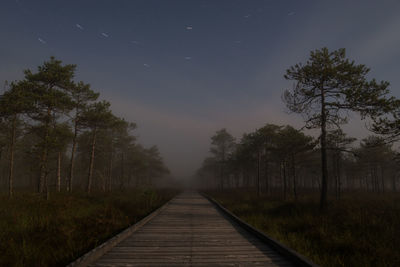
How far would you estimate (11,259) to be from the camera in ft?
13.7

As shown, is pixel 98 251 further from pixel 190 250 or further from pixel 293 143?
pixel 293 143

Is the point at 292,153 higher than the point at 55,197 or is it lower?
higher

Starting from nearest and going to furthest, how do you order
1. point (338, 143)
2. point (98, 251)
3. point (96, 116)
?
point (98, 251) < point (96, 116) < point (338, 143)

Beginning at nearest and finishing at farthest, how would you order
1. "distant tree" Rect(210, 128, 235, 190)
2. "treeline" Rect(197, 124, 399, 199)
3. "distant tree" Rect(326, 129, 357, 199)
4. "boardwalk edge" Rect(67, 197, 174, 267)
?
"boardwalk edge" Rect(67, 197, 174, 267) → "distant tree" Rect(326, 129, 357, 199) → "treeline" Rect(197, 124, 399, 199) → "distant tree" Rect(210, 128, 235, 190)

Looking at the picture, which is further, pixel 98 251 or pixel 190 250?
pixel 190 250

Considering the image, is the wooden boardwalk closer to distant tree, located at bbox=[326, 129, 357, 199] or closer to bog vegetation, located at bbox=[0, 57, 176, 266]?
bog vegetation, located at bbox=[0, 57, 176, 266]

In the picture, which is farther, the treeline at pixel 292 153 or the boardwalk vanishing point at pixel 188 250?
the treeline at pixel 292 153

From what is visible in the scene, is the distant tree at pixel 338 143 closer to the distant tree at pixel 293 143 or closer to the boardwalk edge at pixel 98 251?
the distant tree at pixel 293 143

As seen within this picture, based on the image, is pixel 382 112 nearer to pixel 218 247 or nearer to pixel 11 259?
pixel 218 247

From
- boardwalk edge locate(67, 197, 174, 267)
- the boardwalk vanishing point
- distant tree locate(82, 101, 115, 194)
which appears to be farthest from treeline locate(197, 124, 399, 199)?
distant tree locate(82, 101, 115, 194)

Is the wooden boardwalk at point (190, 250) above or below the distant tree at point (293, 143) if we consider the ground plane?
below

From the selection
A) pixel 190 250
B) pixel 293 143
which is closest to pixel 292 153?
pixel 293 143

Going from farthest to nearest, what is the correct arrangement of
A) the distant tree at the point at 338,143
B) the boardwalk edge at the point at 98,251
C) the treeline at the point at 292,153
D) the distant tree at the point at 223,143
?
1. the distant tree at the point at 223,143
2. the treeline at the point at 292,153
3. the distant tree at the point at 338,143
4. the boardwalk edge at the point at 98,251

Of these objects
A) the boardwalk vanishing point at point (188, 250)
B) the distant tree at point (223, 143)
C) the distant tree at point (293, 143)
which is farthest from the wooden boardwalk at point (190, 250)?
the distant tree at point (223, 143)
